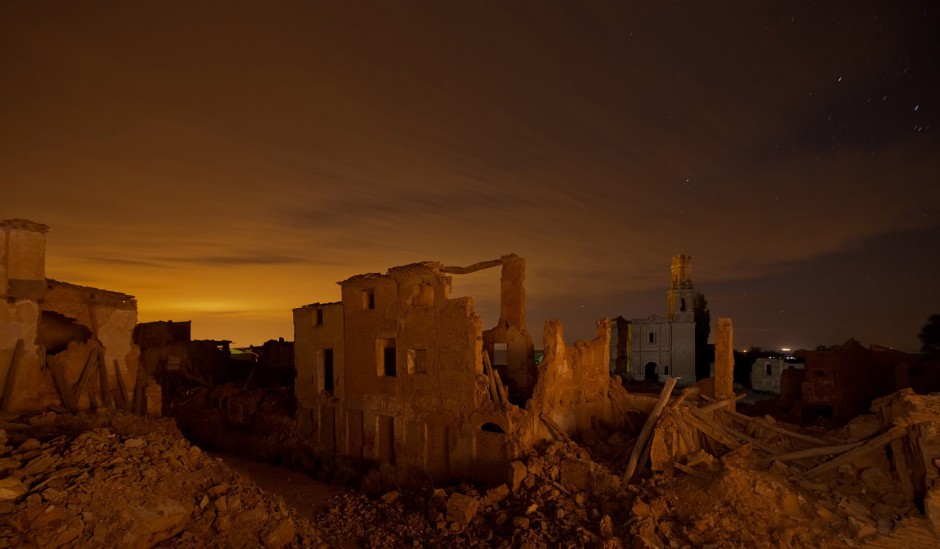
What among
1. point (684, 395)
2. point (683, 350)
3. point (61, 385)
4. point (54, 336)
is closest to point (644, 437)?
point (684, 395)

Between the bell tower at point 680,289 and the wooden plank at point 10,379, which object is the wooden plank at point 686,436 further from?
the bell tower at point 680,289

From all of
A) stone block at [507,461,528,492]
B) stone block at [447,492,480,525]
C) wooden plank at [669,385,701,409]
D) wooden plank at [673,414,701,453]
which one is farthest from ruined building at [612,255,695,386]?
stone block at [447,492,480,525]

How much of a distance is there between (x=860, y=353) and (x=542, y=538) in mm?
19839

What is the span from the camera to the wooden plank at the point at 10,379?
14.2 m

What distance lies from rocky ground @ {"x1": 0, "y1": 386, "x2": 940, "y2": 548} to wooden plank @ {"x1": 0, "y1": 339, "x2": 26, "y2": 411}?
1119 mm

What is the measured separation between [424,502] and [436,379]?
459cm

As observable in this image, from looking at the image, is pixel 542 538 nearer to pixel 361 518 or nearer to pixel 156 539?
pixel 361 518

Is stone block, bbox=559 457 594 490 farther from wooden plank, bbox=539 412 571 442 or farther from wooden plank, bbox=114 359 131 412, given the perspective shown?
wooden plank, bbox=114 359 131 412

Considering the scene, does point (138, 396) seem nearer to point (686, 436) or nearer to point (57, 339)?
point (57, 339)

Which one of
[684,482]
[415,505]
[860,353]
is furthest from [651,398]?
[860,353]

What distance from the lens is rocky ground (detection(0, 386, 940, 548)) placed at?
9469 mm

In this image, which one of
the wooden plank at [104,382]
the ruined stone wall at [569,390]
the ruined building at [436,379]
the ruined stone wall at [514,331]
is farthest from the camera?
the ruined stone wall at [514,331]

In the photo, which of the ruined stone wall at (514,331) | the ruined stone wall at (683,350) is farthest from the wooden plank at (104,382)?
the ruined stone wall at (683,350)

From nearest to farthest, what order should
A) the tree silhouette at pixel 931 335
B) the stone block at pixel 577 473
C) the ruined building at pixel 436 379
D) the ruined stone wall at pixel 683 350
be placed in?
the stone block at pixel 577 473
the ruined building at pixel 436 379
the tree silhouette at pixel 931 335
the ruined stone wall at pixel 683 350
